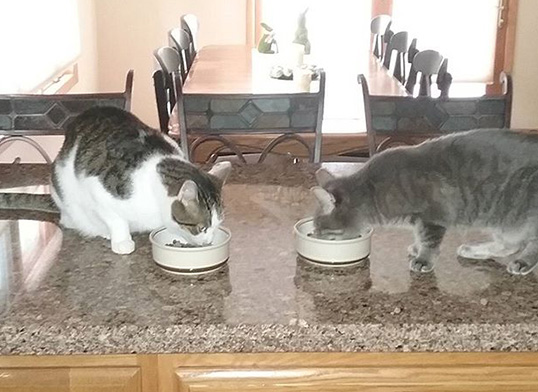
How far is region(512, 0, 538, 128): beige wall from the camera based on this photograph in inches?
214

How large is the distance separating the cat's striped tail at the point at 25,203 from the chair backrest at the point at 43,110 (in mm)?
472

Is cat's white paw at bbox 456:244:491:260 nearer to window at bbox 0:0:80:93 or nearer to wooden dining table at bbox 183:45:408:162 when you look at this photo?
wooden dining table at bbox 183:45:408:162

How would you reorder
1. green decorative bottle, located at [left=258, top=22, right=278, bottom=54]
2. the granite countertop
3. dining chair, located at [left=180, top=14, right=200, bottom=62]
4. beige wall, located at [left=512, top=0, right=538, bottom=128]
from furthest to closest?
beige wall, located at [left=512, top=0, right=538, bottom=128], dining chair, located at [left=180, top=14, right=200, bottom=62], green decorative bottle, located at [left=258, top=22, right=278, bottom=54], the granite countertop

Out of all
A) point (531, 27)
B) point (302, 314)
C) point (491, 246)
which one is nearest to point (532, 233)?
point (491, 246)

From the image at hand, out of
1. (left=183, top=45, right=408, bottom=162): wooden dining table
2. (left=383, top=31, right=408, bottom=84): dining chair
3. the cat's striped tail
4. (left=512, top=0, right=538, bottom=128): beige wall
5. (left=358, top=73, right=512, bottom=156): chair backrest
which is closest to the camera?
the cat's striped tail

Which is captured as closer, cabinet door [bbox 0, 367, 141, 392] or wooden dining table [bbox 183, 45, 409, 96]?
cabinet door [bbox 0, 367, 141, 392]

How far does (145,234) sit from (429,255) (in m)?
0.51

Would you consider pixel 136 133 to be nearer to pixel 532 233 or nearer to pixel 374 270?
pixel 374 270

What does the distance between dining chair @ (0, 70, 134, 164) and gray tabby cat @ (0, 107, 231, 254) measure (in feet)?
1.48

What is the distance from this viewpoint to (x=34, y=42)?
3.48 m

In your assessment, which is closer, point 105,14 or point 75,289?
point 75,289

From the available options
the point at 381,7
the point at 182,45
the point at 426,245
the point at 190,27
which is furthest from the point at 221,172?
the point at 381,7

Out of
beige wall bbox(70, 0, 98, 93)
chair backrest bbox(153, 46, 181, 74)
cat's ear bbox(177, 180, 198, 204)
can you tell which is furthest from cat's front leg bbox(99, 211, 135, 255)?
beige wall bbox(70, 0, 98, 93)

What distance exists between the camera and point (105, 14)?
A: 543cm
